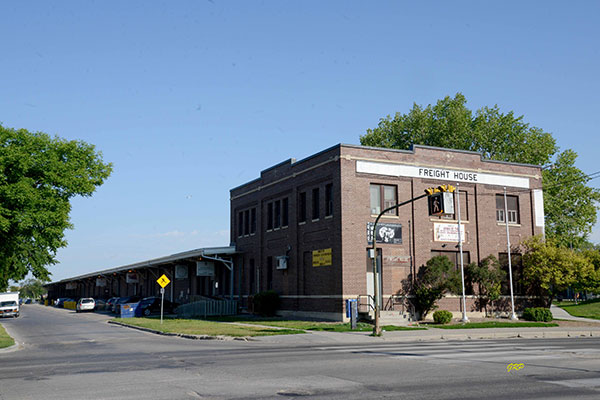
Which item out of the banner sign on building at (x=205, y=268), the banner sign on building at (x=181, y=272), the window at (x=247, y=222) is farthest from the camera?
the banner sign on building at (x=181, y=272)

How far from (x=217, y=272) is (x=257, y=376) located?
122ft

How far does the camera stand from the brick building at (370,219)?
32875mm

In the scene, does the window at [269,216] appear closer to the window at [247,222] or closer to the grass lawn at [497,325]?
the window at [247,222]

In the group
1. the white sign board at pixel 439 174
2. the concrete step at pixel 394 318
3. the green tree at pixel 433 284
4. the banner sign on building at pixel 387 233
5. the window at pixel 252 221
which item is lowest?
the concrete step at pixel 394 318

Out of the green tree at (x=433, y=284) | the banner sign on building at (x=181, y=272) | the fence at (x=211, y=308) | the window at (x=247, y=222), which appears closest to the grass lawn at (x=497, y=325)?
the green tree at (x=433, y=284)

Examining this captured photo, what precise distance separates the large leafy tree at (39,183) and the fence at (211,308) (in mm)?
10493

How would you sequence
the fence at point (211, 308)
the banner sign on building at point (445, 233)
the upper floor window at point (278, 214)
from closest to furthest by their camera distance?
the banner sign on building at point (445, 233) < the upper floor window at point (278, 214) < the fence at point (211, 308)

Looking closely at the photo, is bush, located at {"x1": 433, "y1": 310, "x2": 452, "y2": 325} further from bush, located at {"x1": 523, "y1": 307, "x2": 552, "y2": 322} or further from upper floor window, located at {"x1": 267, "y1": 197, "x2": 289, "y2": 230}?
upper floor window, located at {"x1": 267, "y1": 197, "x2": 289, "y2": 230}

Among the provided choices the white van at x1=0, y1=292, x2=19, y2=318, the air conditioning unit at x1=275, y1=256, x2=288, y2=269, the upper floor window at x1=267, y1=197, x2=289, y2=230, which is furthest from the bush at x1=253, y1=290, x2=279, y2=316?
the white van at x1=0, y1=292, x2=19, y2=318

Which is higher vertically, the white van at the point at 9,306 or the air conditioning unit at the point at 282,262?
the air conditioning unit at the point at 282,262

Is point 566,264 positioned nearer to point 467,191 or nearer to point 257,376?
point 467,191

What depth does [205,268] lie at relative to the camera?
47.1m

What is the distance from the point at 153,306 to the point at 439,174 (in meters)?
26.3

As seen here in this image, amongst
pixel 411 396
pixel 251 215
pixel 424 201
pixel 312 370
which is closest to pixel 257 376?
pixel 312 370
